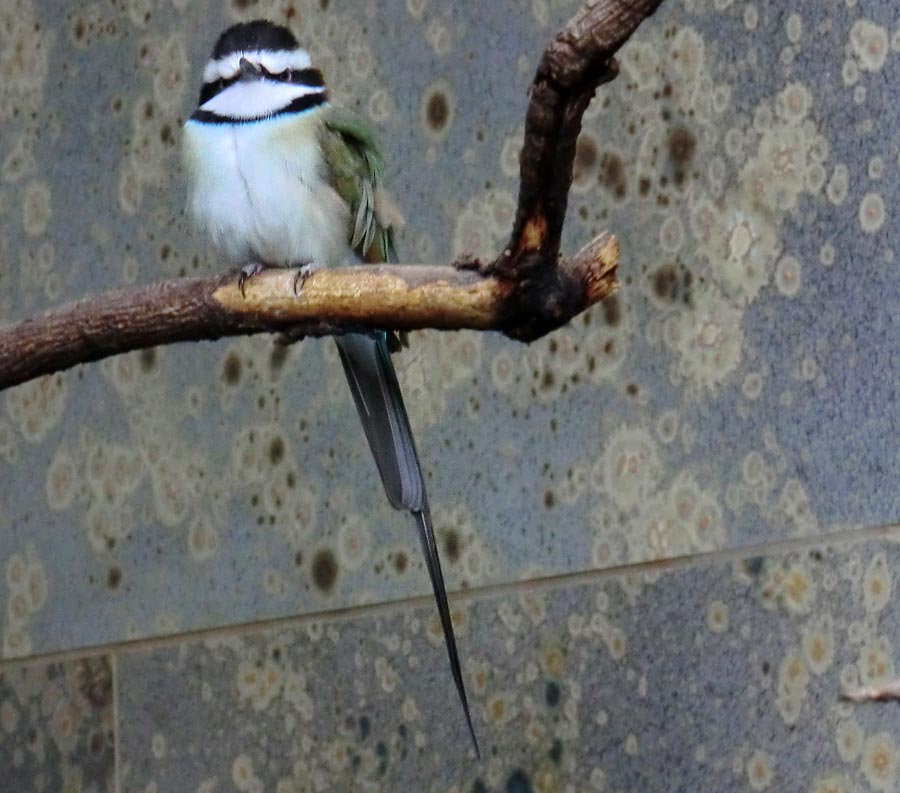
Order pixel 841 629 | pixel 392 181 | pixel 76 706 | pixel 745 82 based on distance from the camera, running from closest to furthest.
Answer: pixel 841 629, pixel 745 82, pixel 392 181, pixel 76 706

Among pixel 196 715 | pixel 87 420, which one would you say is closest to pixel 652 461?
pixel 196 715

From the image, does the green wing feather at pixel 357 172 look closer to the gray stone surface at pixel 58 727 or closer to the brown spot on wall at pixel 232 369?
the brown spot on wall at pixel 232 369

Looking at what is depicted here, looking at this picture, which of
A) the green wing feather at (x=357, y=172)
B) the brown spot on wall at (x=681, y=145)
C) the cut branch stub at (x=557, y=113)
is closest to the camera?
the cut branch stub at (x=557, y=113)

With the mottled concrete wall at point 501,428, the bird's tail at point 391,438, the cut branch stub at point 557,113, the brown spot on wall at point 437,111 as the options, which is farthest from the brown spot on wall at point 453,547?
the cut branch stub at point 557,113

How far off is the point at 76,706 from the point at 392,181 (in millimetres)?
897

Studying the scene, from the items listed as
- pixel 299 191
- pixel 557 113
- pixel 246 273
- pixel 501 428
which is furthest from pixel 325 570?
pixel 557 113

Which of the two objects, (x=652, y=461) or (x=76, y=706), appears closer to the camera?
(x=652, y=461)

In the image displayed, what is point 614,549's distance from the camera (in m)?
1.98

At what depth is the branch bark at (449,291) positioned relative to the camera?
43.6 inches

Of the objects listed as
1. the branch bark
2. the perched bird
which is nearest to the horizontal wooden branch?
the branch bark

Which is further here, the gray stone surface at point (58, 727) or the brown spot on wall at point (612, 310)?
the gray stone surface at point (58, 727)

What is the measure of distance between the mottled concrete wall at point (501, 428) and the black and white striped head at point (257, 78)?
0.33 m

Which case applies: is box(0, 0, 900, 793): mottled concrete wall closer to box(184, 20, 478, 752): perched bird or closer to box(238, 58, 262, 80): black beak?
box(184, 20, 478, 752): perched bird

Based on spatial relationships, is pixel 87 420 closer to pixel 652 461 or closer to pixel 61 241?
pixel 61 241
